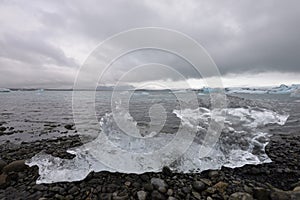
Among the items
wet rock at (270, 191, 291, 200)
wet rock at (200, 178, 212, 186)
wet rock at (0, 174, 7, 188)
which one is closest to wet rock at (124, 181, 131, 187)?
wet rock at (200, 178, 212, 186)

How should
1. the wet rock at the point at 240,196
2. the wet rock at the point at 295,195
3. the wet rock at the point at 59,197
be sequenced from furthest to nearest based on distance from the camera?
the wet rock at the point at 59,197 → the wet rock at the point at 240,196 → the wet rock at the point at 295,195

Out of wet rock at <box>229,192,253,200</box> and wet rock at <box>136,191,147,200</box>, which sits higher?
wet rock at <box>229,192,253,200</box>

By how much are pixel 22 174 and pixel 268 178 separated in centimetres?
616

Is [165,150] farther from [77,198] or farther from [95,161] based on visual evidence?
[77,198]

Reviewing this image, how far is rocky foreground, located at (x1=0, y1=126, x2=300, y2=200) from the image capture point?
11.9ft

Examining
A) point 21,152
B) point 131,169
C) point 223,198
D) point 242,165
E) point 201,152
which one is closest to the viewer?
point 223,198

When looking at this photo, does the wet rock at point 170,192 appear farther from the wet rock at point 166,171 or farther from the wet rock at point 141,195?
the wet rock at point 166,171

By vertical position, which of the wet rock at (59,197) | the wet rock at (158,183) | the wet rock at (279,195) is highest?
the wet rock at (279,195)

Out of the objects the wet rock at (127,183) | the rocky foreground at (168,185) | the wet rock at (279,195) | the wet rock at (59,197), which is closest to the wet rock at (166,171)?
the rocky foreground at (168,185)

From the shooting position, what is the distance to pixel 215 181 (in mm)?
4184

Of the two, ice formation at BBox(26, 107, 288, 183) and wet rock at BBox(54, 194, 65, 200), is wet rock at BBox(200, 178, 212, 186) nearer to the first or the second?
ice formation at BBox(26, 107, 288, 183)

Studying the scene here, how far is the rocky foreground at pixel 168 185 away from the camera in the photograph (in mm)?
3625

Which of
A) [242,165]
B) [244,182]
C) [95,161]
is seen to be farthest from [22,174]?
[242,165]

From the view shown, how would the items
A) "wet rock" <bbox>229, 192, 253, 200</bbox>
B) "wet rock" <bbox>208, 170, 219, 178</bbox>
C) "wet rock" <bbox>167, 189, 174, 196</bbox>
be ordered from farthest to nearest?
"wet rock" <bbox>208, 170, 219, 178</bbox> < "wet rock" <bbox>167, 189, 174, 196</bbox> < "wet rock" <bbox>229, 192, 253, 200</bbox>
